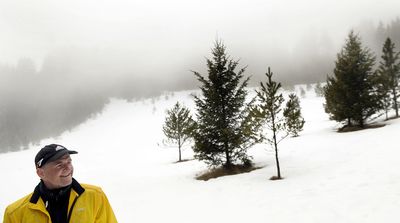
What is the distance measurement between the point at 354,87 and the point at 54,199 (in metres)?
30.8

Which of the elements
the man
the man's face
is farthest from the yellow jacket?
the man's face

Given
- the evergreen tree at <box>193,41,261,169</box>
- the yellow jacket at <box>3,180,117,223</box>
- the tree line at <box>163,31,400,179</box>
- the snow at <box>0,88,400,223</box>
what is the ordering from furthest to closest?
the evergreen tree at <box>193,41,261,169</box> → the tree line at <box>163,31,400,179</box> → the snow at <box>0,88,400,223</box> → the yellow jacket at <box>3,180,117,223</box>

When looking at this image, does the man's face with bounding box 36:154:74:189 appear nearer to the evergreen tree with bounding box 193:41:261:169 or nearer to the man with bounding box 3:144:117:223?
the man with bounding box 3:144:117:223

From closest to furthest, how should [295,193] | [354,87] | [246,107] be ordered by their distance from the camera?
[295,193], [246,107], [354,87]

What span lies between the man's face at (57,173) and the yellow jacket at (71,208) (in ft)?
0.42

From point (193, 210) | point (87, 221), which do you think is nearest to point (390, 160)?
point (193, 210)

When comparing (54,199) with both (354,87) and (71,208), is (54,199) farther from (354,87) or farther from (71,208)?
(354,87)

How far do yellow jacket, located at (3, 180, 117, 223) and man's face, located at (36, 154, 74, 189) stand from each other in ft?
0.42

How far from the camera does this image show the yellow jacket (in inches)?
116

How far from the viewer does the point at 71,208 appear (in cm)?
298

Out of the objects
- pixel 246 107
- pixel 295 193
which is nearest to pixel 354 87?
pixel 246 107

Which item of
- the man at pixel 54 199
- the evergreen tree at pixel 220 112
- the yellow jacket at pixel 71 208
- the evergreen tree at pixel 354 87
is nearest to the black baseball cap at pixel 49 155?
the man at pixel 54 199

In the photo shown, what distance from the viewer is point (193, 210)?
12.8m

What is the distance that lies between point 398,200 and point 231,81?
44.3 ft
